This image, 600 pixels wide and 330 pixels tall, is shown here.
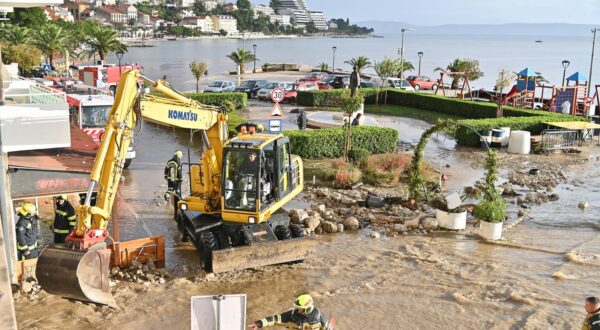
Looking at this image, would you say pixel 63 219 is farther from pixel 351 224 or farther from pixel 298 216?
pixel 351 224

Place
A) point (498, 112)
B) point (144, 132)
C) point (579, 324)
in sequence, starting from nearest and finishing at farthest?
1. point (579, 324)
2. point (144, 132)
3. point (498, 112)

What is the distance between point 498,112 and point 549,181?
11.7m

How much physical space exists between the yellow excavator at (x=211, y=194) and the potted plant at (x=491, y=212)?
15.7ft

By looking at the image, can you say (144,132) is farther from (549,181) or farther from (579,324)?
(579,324)

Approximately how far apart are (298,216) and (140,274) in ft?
15.7

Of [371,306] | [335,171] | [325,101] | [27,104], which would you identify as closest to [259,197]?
[371,306]

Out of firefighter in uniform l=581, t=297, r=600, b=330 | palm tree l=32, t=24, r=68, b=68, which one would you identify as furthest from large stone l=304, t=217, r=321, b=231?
palm tree l=32, t=24, r=68, b=68

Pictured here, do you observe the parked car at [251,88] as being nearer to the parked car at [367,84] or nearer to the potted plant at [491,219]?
the parked car at [367,84]

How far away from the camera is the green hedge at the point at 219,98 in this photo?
3481 centimetres

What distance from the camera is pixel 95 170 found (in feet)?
33.2

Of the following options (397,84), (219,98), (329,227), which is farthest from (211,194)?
(397,84)

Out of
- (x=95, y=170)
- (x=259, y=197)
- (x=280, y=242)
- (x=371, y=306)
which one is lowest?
(x=371, y=306)

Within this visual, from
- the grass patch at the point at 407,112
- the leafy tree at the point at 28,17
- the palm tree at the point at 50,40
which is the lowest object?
the grass patch at the point at 407,112

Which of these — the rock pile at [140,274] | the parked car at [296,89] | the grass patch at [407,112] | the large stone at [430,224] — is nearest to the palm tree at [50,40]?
the parked car at [296,89]
